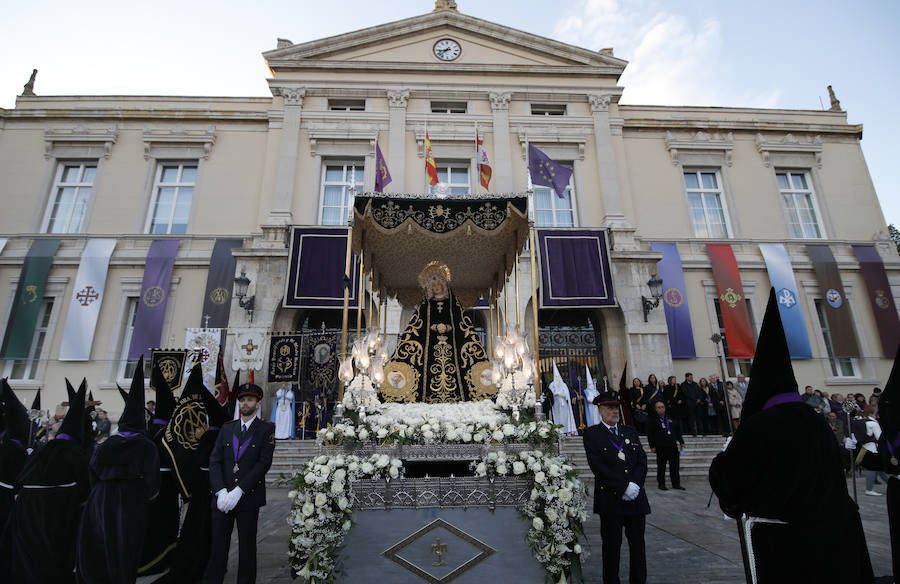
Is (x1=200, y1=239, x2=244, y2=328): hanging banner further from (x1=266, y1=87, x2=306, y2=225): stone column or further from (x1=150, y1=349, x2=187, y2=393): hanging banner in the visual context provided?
(x1=150, y1=349, x2=187, y2=393): hanging banner

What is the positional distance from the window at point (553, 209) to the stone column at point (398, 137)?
15.8 feet

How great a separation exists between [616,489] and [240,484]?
11.6 feet

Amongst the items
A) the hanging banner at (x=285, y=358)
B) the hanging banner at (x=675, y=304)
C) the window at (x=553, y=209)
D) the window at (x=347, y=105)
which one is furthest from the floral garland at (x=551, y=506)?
the window at (x=347, y=105)

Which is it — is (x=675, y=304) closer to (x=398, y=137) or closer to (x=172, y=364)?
(x=398, y=137)

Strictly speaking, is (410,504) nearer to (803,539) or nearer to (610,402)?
(610,402)

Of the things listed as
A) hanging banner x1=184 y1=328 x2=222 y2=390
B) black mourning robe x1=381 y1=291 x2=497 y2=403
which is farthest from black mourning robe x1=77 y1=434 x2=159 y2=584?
hanging banner x1=184 y1=328 x2=222 y2=390

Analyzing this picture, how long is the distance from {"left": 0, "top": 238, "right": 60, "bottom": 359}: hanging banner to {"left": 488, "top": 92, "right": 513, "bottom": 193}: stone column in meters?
15.1

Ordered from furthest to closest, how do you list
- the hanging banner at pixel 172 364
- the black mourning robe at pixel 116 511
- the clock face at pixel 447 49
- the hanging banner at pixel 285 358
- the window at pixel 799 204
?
1. the clock face at pixel 447 49
2. the window at pixel 799 204
3. the hanging banner at pixel 285 358
4. the hanging banner at pixel 172 364
5. the black mourning robe at pixel 116 511

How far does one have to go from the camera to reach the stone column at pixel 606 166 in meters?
15.1

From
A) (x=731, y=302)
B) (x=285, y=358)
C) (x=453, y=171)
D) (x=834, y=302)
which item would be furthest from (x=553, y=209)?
(x=285, y=358)

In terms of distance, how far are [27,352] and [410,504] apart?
52.1 ft

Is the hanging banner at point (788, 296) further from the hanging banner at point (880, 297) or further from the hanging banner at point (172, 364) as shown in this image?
the hanging banner at point (172, 364)

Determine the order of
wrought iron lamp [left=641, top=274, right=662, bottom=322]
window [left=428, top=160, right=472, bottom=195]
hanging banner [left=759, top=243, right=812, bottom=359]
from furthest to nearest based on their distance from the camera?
1. window [left=428, top=160, right=472, bottom=195]
2. hanging banner [left=759, top=243, right=812, bottom=359]
3. wrought iron lamp [left=641, top=274, right=662, bottom=322]

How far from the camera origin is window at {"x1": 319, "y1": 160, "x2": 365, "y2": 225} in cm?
1538
